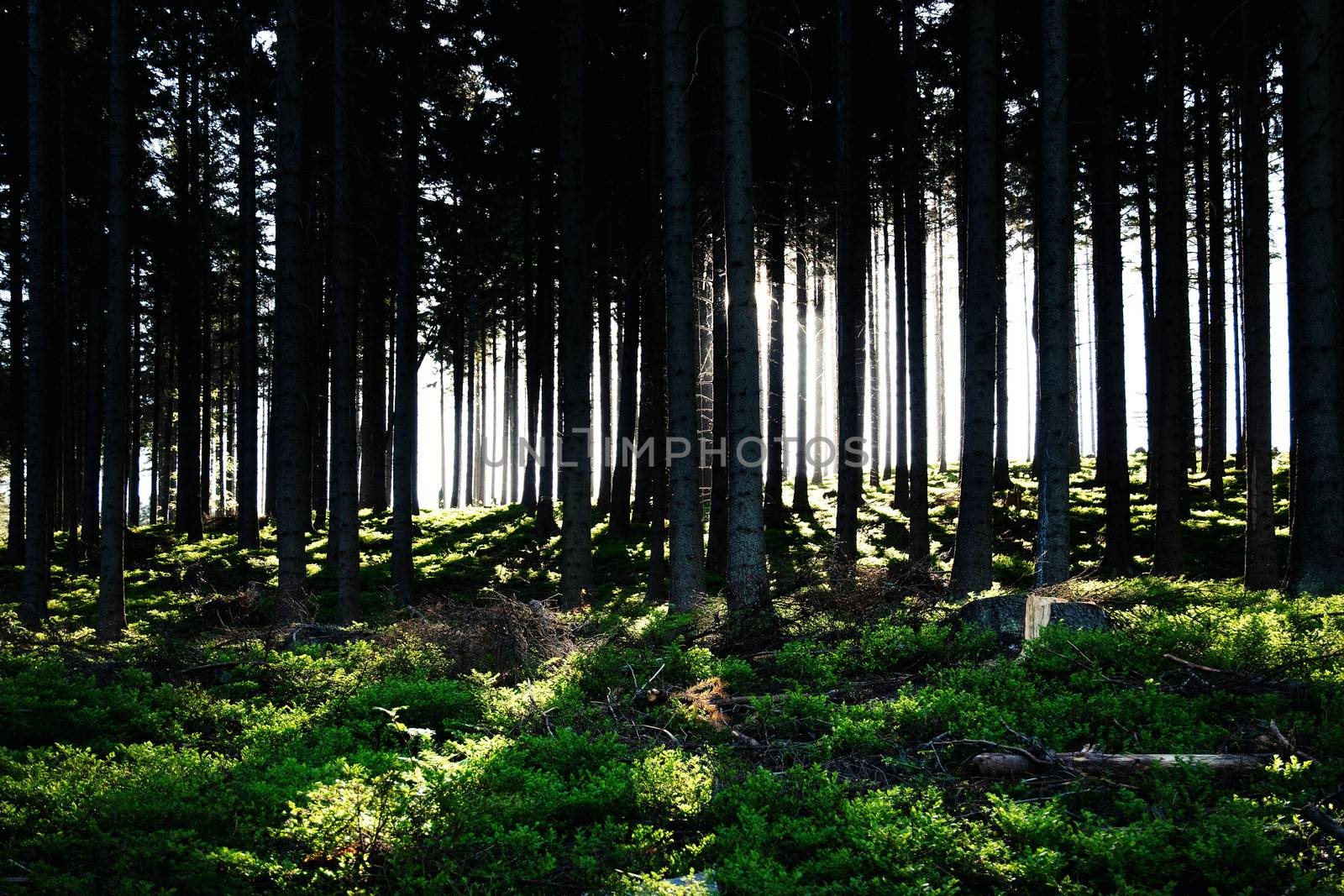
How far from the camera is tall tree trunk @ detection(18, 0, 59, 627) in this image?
1280 cm

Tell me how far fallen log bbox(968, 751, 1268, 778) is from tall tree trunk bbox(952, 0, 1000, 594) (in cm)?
568

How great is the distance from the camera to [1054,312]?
34.1 ft

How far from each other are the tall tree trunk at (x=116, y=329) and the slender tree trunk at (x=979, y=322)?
500 inches

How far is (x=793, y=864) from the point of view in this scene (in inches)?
162

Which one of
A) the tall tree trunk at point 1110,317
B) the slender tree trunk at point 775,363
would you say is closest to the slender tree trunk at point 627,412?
the slender tree trunk at point 775,363

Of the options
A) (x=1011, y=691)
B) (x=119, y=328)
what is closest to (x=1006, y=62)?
(x=1011, y=691)

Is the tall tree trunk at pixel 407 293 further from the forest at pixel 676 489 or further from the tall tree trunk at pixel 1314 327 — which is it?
the tall tree trunk at pixel 1314 327

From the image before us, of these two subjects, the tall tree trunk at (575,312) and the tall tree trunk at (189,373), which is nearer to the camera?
the tall tree trunk at (575,312)

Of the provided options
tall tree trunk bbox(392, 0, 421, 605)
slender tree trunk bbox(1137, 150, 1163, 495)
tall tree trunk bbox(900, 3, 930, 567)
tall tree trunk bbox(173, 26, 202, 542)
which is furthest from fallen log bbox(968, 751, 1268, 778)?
tall tree trunk bbox(173, 26, 202, 542)

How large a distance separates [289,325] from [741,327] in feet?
24.4

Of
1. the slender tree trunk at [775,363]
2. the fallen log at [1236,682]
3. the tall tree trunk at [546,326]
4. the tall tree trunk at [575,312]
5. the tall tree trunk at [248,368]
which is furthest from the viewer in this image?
the tall tree trunk at [546,326]

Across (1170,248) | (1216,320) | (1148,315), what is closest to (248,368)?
(1170,248)

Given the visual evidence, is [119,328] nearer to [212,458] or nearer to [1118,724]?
[1118,724]

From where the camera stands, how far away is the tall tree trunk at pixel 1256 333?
1123 centimetres
